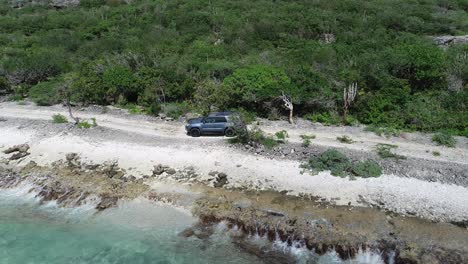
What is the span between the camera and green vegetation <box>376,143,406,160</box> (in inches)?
895

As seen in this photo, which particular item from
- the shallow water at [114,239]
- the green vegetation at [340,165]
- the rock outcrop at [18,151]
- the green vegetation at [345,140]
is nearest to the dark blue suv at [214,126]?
the green vegetation at [340,165]

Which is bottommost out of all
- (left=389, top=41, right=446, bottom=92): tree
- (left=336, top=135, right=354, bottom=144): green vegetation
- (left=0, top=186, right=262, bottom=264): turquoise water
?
(left=0, top=186, right=262, bottom=264): turquoise water

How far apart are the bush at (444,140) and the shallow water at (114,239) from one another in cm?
1226

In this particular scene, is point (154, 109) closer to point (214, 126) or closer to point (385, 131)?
point (214, 126)

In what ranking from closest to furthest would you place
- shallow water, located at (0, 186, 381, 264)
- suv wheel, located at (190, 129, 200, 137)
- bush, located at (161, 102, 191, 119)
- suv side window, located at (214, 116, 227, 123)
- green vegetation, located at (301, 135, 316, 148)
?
shallow water, located at (0, 186, 381, 264) < green vegetation, located at (301, 135, 316, 148) < suv side window, located at (214, 116, 227, 123) < suv wheel, located at (190, 129, 200, 137) < bush, located at (161, 102, 191, 119)

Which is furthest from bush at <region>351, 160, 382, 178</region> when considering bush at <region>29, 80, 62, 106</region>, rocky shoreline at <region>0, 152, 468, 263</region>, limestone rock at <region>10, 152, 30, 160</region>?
bush at <region>29, 80, 62, 106</region>

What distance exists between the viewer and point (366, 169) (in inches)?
840

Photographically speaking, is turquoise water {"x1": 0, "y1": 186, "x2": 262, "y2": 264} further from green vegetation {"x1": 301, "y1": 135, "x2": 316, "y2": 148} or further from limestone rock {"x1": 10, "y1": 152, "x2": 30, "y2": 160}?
green vegetation {"x1": 301, "y1": 135, "x2": 316, "y2": 148}

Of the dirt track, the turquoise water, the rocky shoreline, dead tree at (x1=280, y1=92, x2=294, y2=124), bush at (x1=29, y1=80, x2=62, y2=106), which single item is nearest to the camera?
the rocky shoreline

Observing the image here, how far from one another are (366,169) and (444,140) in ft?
23.2

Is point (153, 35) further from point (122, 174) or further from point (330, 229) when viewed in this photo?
point (330, 229)

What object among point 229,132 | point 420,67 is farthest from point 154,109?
point 420,67

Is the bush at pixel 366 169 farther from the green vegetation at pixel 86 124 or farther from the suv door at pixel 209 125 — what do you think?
the green vegetation at pixel 86 124

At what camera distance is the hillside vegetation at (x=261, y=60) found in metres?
29.9
